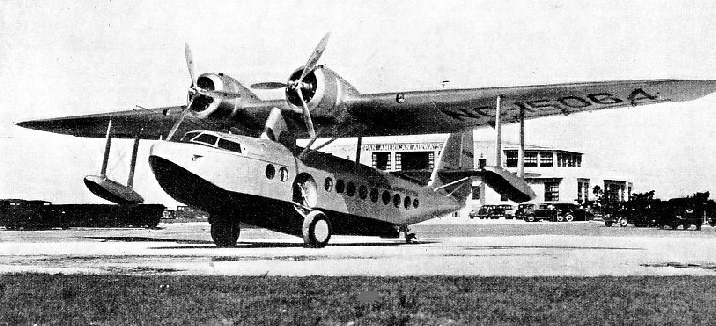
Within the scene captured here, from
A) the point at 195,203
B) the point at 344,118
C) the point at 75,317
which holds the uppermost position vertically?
the point at 344,118

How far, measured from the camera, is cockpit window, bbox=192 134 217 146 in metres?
18.6

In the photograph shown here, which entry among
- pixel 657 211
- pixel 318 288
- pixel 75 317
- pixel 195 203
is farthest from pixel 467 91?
pixel 657 211

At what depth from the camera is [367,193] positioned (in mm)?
22469

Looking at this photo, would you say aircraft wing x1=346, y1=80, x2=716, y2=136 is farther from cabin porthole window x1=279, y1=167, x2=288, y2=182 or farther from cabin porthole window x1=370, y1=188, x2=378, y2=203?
cabin porthole window x1=279, y1=167, x2=288, y2=182

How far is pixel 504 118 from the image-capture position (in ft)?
76.3

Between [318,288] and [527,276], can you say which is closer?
[318,288]

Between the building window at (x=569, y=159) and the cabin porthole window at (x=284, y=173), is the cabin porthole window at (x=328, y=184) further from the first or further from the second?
the building window at (x=569, y=159)

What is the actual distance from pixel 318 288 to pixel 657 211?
134 feet

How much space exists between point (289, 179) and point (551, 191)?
211 feet

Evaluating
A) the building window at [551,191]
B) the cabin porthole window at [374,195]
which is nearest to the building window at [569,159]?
the building window at [551,191]

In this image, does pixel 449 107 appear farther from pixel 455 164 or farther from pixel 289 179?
pixel 455 164

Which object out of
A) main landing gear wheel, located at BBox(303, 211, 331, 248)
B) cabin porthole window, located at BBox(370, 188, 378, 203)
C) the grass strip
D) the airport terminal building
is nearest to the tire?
the airport terminal building

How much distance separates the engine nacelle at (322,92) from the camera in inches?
789

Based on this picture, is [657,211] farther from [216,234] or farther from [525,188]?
[216,234]
